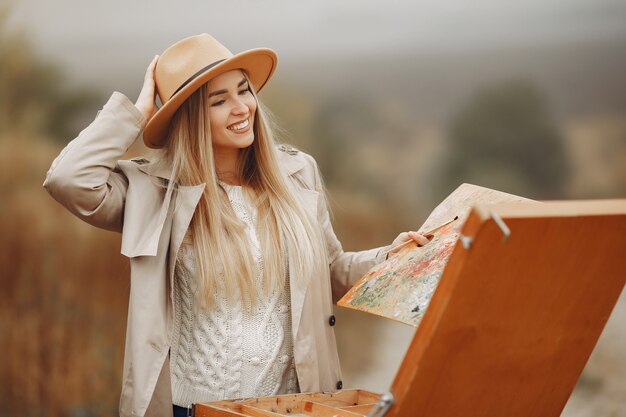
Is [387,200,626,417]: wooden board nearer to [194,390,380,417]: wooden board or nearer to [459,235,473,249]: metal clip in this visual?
[459,235,473,249]: metal clip

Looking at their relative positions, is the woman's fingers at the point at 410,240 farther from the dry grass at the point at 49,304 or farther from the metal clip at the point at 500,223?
the dry grass at the point at 49,304

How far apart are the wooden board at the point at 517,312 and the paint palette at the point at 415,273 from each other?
0.65ft

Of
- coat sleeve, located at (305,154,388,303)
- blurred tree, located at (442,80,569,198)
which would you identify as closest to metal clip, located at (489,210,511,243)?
coat sleeve, located at (305,154,388,303)

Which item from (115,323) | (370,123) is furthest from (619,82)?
(115,323)

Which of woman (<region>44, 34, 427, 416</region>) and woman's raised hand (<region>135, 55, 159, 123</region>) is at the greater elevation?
woman's raised hand (<region>135, 55, 159, 123</region>)

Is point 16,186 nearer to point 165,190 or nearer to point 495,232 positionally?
point 165,190

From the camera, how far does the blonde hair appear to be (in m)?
2.63

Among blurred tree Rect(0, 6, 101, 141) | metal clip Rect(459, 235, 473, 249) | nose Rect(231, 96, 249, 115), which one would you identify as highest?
blurred tree Rect(0, 6, 101, 141)

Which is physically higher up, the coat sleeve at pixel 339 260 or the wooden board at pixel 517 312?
the coat sleeve at pixel 339 260

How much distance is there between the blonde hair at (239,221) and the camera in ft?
8.62

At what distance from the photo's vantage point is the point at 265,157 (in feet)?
9.25

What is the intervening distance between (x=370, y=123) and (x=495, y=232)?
285 centimetres

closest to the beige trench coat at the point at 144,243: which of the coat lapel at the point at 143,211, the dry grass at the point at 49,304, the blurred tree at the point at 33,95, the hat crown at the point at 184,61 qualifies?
the coat lapel at the point at 143,211

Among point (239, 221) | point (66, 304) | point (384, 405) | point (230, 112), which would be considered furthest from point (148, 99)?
point (66, 304)
